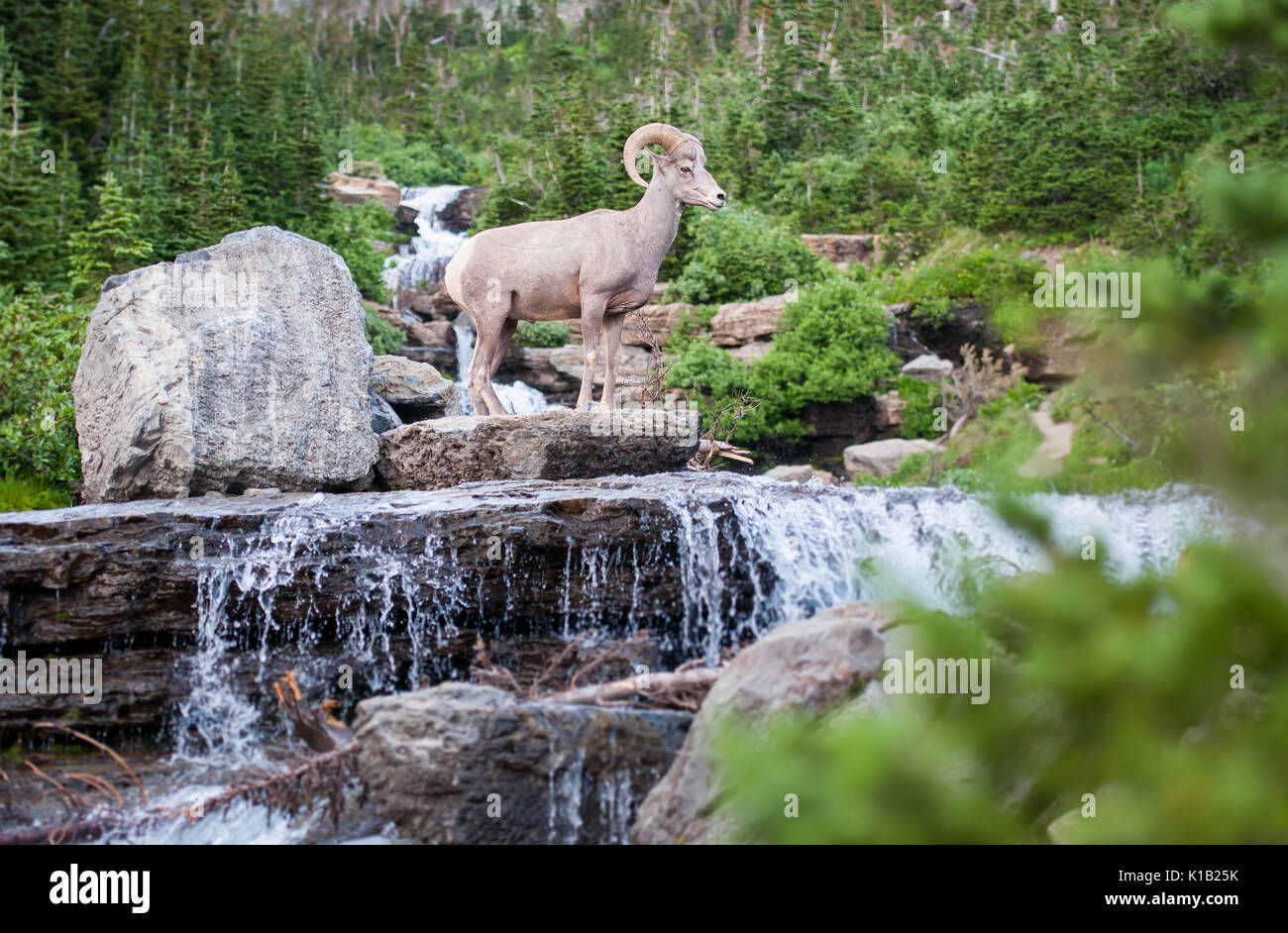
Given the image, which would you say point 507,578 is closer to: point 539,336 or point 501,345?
point 501,345

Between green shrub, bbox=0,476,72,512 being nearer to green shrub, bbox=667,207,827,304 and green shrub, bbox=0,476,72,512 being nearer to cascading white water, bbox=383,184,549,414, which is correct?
cascading white water, bbox=383,184,549,414

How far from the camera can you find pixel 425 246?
3194 centimetres

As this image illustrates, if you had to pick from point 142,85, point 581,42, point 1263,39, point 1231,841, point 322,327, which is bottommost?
point 1231,841

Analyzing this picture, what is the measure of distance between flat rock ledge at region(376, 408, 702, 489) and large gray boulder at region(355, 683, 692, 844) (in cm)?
483

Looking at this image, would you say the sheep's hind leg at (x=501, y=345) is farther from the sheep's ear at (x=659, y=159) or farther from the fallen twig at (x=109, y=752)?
the fallen twig at (x=109, y=752)

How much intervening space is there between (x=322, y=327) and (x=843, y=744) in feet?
36.8

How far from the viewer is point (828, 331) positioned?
71.8 feet

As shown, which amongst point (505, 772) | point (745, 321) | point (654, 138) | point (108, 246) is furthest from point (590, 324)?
point (108, 246)

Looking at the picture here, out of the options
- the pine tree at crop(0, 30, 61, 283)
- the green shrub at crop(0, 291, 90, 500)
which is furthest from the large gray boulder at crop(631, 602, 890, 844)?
the pine tree at crop(0, 30, 61, 283)

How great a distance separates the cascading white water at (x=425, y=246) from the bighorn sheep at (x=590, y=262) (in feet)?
40.7

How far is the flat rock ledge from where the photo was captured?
10977mm
